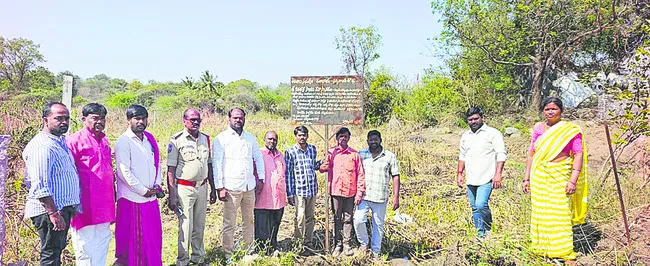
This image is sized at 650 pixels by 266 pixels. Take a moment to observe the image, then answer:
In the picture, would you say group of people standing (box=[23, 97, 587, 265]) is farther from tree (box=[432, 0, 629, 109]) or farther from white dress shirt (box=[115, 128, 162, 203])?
tree (box=[432, 0, 629, 109])

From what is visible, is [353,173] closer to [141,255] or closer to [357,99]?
[357,99]

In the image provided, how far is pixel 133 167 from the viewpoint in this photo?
423 centimetres

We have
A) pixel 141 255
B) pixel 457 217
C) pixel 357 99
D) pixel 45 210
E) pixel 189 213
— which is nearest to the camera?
pixel 45 210

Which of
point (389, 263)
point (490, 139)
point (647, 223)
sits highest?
point (490, 139)

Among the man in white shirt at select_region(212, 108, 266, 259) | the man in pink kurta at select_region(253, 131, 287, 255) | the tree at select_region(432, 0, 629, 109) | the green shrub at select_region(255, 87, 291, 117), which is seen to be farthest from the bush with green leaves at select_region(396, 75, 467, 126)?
the man in white shirt at select_region(212, 108, 266, 259)

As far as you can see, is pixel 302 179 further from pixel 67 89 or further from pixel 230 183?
pixel 67 89

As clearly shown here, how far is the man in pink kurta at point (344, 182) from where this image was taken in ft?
16.3

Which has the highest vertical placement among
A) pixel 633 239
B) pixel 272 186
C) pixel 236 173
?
pixel 236 173

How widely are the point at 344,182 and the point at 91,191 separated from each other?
2409 mm

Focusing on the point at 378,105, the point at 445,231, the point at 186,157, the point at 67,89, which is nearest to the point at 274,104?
the point at 378,105

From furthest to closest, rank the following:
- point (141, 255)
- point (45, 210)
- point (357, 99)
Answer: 1. point (357, 99)
2. point (141, 255)
3. point (45, 210)

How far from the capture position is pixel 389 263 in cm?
489

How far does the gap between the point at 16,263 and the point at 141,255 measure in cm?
128

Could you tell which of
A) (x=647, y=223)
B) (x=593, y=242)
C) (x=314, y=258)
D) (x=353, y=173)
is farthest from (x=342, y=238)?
(x=647, y=223)
